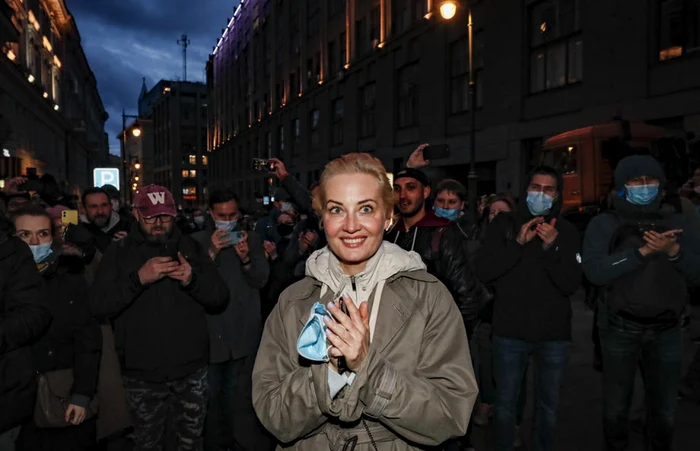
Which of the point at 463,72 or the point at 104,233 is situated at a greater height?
the point at 463,72

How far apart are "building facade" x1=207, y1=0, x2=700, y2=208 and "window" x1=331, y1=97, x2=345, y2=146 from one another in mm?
101

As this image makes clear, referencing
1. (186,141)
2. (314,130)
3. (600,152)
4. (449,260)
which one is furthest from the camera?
(186,141)

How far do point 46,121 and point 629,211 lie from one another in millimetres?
38725

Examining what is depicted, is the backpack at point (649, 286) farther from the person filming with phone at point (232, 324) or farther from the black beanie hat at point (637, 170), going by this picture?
the person filming with phone at point (232, 324)

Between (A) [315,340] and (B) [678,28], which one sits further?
(B) [678,28]

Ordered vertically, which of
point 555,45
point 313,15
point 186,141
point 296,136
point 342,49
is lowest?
point 555,45

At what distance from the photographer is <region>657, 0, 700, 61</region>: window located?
12297 mm

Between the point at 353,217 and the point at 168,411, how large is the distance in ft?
9.38

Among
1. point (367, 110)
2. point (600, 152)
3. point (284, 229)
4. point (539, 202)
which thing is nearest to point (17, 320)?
point (539, 202)

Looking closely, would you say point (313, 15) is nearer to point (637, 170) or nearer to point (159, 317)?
point (637, 170)

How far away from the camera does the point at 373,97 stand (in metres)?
26.2

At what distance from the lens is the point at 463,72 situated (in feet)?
64.0

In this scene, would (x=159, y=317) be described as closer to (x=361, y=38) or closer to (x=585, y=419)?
(x=585, y=419)

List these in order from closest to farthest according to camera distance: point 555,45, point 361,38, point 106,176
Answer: point 555,45
point 106,176
point 361,38
